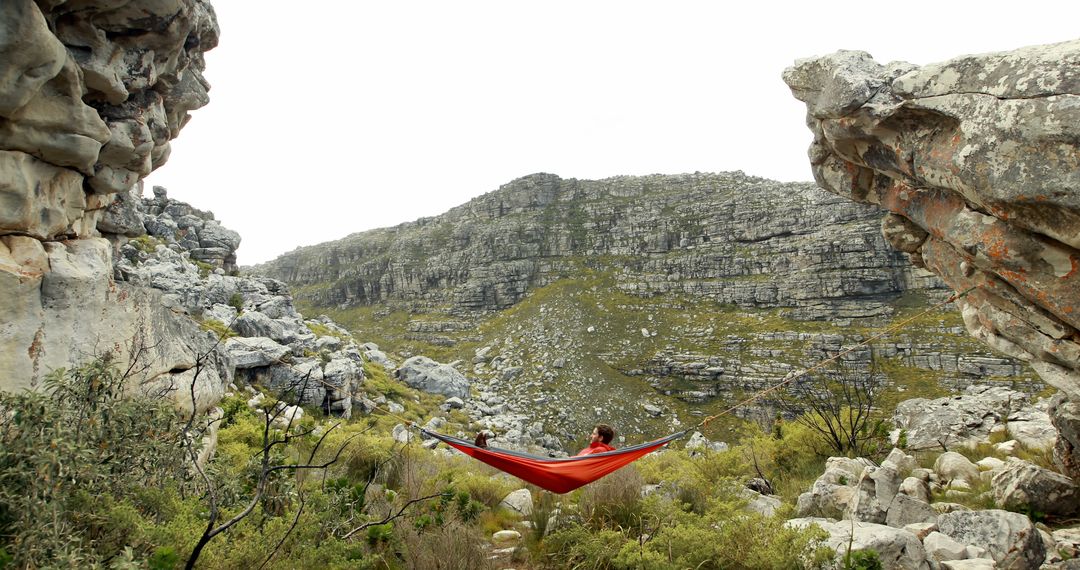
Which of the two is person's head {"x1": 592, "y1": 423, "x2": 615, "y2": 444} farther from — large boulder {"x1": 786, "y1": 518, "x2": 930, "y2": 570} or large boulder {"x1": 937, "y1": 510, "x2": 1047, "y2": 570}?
large boulder {"x1": 937, "y1": 510, "x2": 1047, "y2": 570}

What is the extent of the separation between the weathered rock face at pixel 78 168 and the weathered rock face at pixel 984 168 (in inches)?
323

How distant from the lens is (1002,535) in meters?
4.63

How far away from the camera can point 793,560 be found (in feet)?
13.8

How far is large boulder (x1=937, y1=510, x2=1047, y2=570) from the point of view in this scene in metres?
4.50

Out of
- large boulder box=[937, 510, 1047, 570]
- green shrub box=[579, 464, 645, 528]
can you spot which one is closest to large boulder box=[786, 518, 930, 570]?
large boulder box=[937, 510, 1047, 570]

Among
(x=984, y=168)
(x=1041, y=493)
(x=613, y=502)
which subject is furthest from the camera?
(x=613, y=502)

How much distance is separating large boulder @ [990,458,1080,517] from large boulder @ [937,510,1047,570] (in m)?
1.66

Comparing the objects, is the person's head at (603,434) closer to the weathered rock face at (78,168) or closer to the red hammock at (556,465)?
the red hammock at (556,465)

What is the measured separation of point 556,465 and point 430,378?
24407mm

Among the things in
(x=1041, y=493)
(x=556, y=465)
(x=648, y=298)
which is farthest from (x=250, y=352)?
(x=648, y=298)

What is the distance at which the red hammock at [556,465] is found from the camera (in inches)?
213

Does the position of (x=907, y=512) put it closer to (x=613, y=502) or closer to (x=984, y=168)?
(x=613, y=502)

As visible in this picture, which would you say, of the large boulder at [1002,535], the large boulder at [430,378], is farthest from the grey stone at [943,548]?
the large boulder at [430,378]

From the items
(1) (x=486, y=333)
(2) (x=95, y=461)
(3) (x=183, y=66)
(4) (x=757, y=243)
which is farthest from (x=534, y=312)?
(2) (x=95, y=461)
